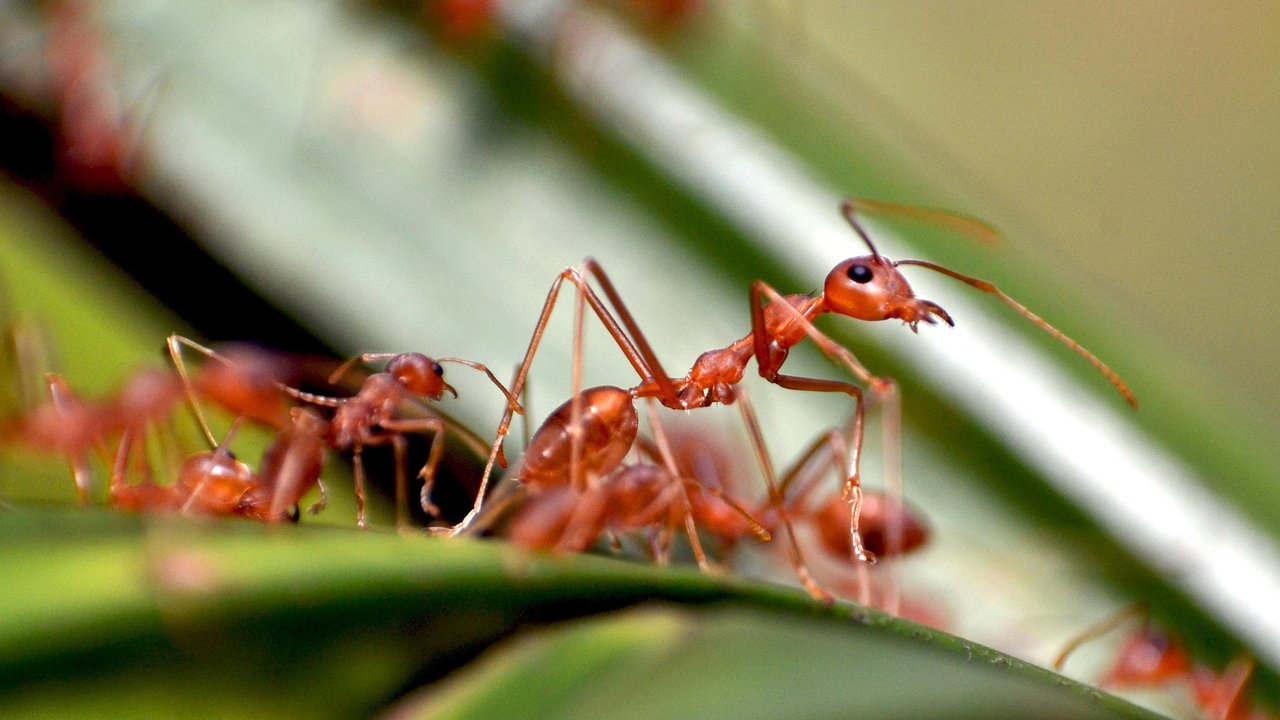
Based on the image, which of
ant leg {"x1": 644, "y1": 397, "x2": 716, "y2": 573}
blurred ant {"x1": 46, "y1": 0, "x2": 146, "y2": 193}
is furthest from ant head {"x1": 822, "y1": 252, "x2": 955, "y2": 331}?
blurred ant {"x1": 46, "y1": 0, "x2": 146, "y2": 193}

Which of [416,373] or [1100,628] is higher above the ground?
[416,373]

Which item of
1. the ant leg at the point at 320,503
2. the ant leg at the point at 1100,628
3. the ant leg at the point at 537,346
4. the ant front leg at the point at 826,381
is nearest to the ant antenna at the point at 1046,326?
the ant front leg at the point at 826,381

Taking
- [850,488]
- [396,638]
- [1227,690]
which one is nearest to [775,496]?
[850,488]

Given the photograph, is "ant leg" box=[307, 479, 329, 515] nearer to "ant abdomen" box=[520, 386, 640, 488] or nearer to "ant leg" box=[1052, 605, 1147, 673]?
"ant abdomen" box=[520, 386, 640, 488]

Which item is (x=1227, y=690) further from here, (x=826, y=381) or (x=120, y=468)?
(x=120, y=468)

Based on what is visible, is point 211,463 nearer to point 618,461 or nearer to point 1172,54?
point 618,461

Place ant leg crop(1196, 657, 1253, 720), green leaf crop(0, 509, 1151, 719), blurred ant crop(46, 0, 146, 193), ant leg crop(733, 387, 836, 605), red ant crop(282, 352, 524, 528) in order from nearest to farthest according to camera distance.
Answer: green leaf crop(0, 509, 1151, 719), ant leg crop(733, 387, 836, 605), red ant crop(282, 352, 524, 528), ant leg crop(1196, 657, 1253, 720), blurred ant crop(46, 0, 146, 193)
